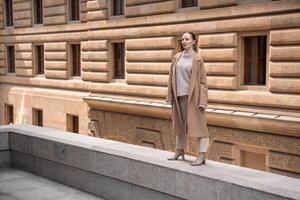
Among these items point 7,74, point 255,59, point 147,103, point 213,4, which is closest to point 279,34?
point 255,59

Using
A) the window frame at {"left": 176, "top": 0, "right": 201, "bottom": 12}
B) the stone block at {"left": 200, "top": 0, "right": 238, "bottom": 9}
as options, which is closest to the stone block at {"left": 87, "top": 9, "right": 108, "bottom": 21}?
the window frame at {"left": 176, "top": 0, "right": 201, "bottom": 12}

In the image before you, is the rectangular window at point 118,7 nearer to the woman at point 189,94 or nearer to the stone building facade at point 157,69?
the stone building facade at point 157,69

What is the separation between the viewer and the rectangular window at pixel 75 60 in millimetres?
23391

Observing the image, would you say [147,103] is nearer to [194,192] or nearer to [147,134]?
[147,134]

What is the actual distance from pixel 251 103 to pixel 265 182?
325 inches

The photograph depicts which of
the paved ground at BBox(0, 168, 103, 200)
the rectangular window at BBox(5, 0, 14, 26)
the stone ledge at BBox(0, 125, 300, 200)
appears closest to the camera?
the stone ledge at BBox(0, 125, 300, 200)

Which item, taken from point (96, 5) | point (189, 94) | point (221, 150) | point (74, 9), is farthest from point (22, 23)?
point (189, 94)

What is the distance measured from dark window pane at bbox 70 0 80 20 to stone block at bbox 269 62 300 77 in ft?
40.6

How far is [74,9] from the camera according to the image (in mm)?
23562

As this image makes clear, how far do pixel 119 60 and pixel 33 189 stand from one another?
11484mm

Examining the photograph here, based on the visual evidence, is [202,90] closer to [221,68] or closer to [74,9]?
[221,68]

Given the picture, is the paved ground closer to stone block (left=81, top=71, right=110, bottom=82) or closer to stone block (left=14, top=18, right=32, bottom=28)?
stone block (left=81, top=71, right=110, bottom=82)

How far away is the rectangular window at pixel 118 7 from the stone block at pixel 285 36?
26.3 ft

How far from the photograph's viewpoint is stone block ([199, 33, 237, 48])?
574 inches
